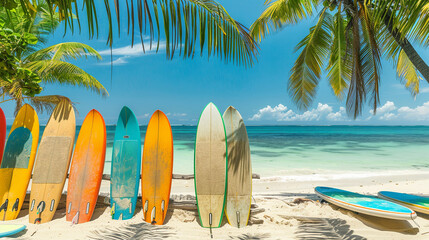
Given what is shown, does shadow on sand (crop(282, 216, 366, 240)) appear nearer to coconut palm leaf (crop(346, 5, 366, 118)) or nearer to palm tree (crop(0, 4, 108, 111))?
coconut palm leaf (crop(346, 5, 366, 118))

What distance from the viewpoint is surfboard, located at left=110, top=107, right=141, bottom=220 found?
115 inches

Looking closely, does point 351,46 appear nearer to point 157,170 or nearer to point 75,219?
point 157,170

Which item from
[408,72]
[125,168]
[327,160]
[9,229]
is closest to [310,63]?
[408,72]

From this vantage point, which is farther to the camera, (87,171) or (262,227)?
(87,171)

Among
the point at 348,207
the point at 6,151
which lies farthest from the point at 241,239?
the point at 6,151

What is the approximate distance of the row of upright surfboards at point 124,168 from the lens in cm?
285

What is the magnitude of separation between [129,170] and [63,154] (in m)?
0.92

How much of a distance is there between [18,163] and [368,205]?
4334 mm

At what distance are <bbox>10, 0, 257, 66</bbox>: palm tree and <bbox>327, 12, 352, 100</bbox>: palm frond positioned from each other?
1.98 meters

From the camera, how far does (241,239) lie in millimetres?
2436

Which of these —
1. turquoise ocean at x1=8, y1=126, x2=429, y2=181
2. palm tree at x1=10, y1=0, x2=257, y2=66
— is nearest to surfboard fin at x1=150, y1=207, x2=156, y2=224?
palm tree at x1=10, y1=0, x2=257, y2=66

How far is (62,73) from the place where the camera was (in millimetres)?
6656

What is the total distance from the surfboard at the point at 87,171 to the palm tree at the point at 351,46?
338 centimetres

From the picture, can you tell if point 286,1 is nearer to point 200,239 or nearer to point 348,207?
point 348,207
